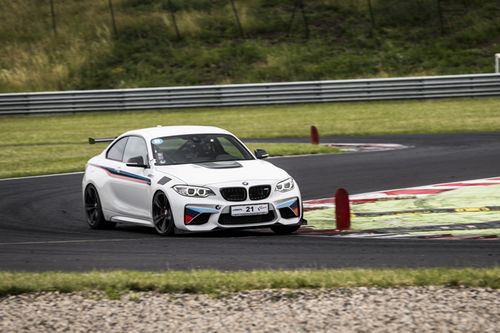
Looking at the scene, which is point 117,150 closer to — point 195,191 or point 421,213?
point 195,191

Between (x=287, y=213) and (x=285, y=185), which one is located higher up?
(x=285, y=185)

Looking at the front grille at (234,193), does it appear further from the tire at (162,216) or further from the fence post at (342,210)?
the fence post at (342,210)

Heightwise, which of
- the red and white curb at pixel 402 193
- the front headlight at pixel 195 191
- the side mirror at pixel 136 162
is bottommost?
the red and white curb at pixel 402 193

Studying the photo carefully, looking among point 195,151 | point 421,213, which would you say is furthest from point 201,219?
point 421,213

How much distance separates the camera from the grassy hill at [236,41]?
150 ft

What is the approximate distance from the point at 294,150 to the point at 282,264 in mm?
14783

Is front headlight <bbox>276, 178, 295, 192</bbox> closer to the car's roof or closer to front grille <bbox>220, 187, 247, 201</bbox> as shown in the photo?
front grille <bbox>220, 187, 247, 201</bbox>

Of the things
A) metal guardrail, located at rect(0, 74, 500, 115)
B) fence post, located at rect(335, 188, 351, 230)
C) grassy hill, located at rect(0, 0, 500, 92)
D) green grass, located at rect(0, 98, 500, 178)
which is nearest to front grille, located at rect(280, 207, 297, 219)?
fence post, located at rect(335, 188, 351, 230)

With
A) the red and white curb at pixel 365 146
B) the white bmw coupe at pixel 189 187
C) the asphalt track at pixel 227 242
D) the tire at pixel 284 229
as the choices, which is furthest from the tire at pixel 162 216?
the red and white curb at pixel 365 146

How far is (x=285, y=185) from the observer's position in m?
14.0

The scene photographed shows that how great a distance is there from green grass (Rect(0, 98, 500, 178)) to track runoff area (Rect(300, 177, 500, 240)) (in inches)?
323

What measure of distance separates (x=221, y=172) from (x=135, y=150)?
182 cm

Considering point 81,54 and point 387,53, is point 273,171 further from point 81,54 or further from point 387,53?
point 81,54

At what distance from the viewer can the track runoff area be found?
44.0 ft
